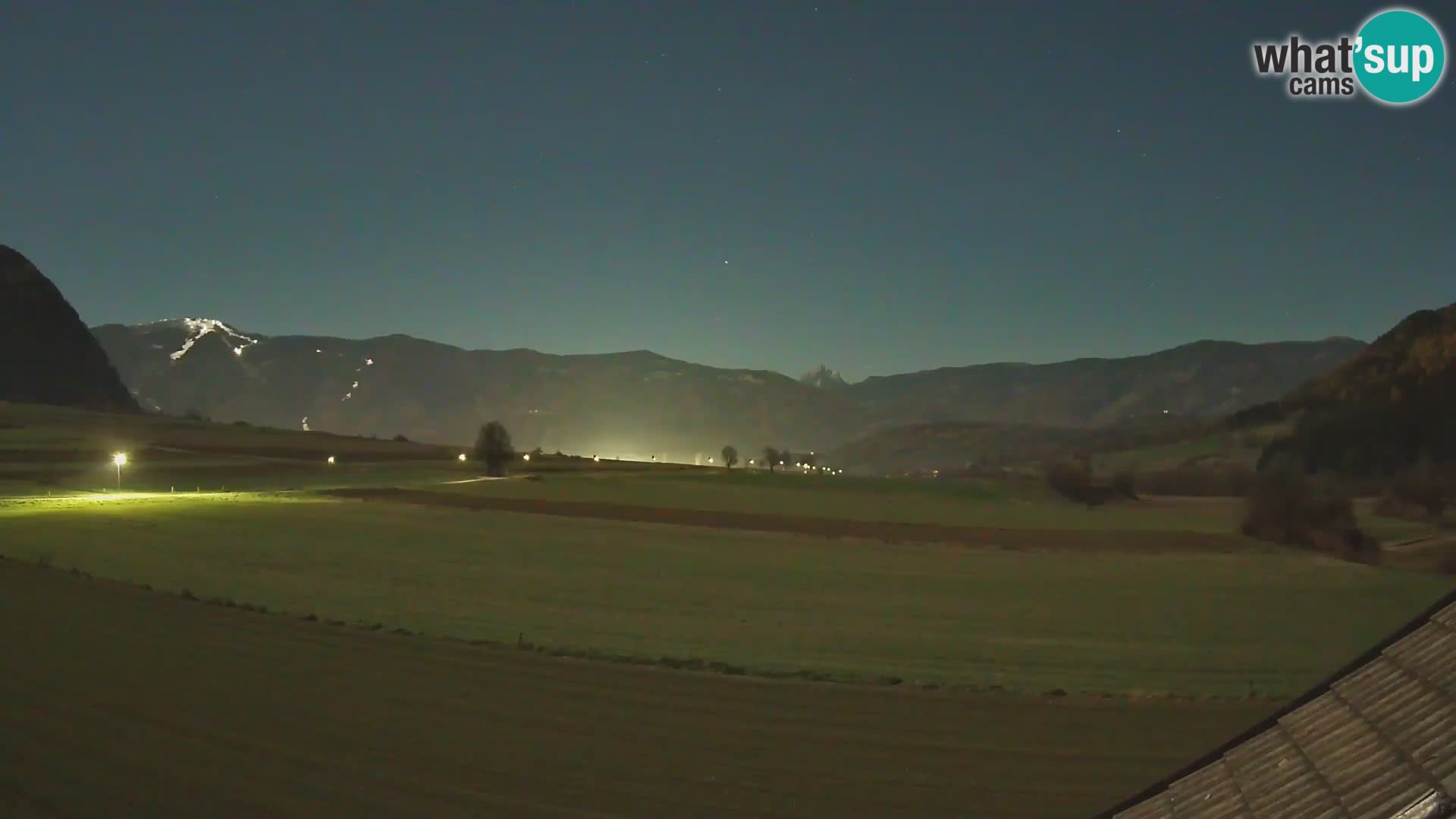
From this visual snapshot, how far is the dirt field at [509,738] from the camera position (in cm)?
966

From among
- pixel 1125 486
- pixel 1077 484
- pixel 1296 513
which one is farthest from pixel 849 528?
pixel 1125 486

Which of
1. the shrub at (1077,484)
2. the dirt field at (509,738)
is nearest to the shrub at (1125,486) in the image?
the shrub at (1077,484)

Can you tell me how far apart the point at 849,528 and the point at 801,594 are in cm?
2631

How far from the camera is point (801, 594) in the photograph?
27609 mm

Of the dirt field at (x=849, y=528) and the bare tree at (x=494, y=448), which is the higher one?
the bare tree at (x=494, y=448)

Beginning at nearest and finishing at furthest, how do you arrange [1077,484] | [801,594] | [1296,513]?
[801,594] → [1296,513] → [1077,484]

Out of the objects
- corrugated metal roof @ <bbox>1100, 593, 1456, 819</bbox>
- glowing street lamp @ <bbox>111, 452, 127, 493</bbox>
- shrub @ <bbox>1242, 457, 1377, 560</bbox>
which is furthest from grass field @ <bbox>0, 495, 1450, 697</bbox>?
glowing street lamp @ <bbox>111, 452, 127, 493</bbox>

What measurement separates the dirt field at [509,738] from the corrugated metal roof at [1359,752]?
16.2 ft

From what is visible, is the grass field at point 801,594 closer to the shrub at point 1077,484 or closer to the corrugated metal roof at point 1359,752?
→ the corrugated metal roof at point 1359,752

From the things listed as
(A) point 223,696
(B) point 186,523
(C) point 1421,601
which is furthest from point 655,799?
(B) point 186,523

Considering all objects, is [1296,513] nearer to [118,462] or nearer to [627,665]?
[627,665]

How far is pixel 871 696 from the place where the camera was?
1444 cm

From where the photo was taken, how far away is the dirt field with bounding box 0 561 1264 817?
380 inches

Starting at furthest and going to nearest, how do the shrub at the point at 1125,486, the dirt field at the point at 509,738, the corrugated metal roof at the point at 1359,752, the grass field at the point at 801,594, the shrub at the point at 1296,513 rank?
the shrub at the point at 1125,486
the shrub at the point at 1296,513
the grass field at the point at 801,594
the dirt field at the point at 509,738
the corrugated metal roof at the point at 1359,752
